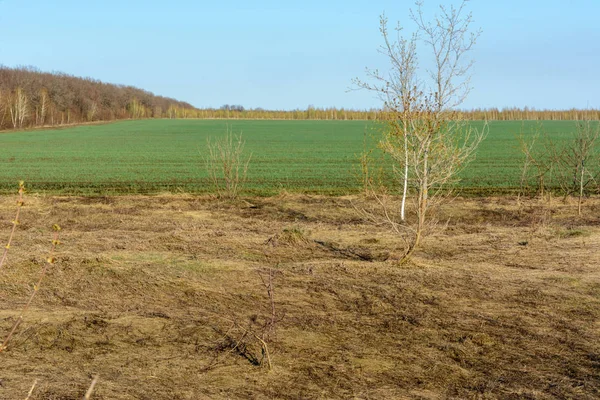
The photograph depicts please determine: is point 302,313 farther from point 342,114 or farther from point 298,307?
point 342,114

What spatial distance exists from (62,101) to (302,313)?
9728 cm

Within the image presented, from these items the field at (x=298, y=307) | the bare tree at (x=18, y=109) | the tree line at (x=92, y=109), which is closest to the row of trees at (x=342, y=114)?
the tree line at (x=92, y=109)

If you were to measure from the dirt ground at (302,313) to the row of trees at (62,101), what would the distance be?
68.9m

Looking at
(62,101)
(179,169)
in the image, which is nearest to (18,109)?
(62,101)

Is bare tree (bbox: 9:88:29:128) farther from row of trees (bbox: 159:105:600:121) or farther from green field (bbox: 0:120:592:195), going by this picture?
row of trees (bbox: 159:105:600:121)

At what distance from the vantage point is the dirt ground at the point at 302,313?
646cm

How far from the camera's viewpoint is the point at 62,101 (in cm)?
9806

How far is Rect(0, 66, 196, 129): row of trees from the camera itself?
8094cm

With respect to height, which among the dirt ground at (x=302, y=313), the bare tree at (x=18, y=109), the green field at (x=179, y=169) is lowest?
the dirt ground at (x=302, y=313)

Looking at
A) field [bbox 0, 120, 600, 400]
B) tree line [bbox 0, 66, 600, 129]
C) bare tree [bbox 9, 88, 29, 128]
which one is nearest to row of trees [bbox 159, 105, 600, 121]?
tree line [bbox 0, 66, 600, 129]

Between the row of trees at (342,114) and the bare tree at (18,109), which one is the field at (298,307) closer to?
the bare tree at (18,109)

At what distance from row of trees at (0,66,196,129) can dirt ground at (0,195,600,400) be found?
6888 centimetres

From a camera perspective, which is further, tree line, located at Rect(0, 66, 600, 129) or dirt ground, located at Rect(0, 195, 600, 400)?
tree line, located at Rect(0, 66, 600, 129)

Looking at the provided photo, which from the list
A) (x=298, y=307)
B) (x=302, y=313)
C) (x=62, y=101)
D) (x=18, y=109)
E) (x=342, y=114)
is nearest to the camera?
(x=302, y=313)
